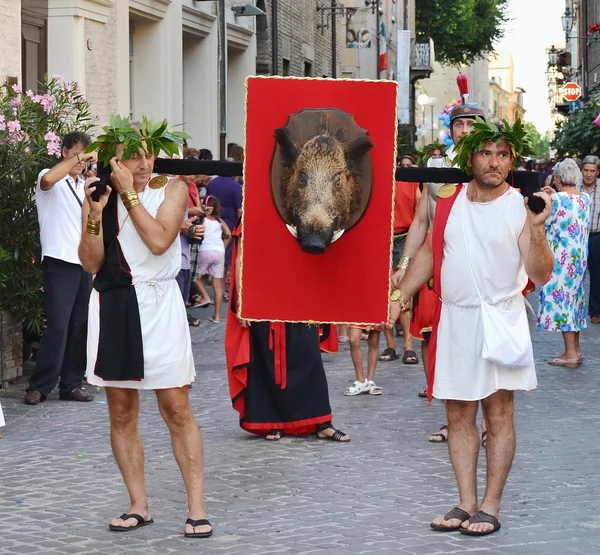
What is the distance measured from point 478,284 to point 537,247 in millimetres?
353

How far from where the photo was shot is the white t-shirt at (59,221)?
1032 centimetres

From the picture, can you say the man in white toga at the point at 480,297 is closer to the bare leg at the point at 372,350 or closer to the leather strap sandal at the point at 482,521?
the leather strap sandal at the point at 482,521

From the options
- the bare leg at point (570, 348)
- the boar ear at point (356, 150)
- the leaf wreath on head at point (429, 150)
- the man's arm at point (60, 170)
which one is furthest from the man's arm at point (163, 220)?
the bare leg at point (570, 348)

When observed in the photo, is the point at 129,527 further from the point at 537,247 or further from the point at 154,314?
the point at 537,247

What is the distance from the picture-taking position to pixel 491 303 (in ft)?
21.0

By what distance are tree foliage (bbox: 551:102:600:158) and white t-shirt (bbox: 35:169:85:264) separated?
55.6 ft

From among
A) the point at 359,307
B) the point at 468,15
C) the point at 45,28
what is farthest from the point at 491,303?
the point at 468,15

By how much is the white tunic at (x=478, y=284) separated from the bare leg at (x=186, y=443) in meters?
1.21

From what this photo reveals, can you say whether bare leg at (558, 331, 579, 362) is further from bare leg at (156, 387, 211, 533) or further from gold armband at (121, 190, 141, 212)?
gold armband at (121, 190, 141, 212)

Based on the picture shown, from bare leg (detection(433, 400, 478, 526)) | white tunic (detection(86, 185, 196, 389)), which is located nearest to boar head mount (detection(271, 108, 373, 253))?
white tunic (detection(86, 185, 196, 389))

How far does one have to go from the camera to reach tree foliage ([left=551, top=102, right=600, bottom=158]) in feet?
84.2

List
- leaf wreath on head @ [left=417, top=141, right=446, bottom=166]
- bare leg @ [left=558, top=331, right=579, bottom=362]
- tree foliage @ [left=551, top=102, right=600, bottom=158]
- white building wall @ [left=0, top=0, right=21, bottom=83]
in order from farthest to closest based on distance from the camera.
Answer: tree foliage @ [left=551, top=102, right=600, bottom=158] → white building wall @ [left=0, top=0, right=21, bottom=83] → bare leg @ [left=558, top=331, right=579, bottom=362] → leaf wreath on head @ [left=417, top=141, right=446, bottom=166]

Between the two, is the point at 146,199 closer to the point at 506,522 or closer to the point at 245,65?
the point at 506,522

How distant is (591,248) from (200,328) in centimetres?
508
